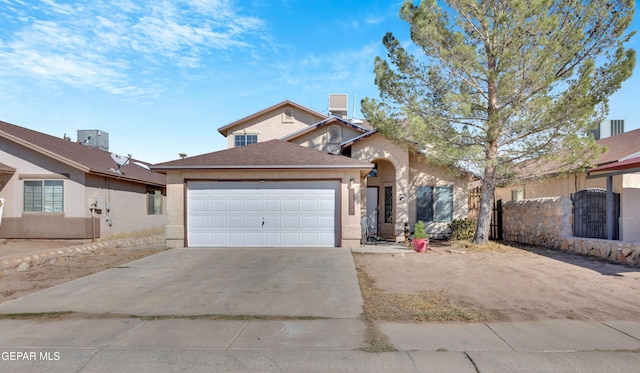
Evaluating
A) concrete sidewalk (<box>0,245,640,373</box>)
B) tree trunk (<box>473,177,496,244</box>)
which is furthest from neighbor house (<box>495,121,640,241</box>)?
concrete sidewalk (<box>0,245,640,373</box>)

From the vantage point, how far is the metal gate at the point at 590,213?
13.8 m

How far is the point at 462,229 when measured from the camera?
1561cm

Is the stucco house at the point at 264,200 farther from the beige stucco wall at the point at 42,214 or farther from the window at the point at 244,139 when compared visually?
the window at the point at 244,139

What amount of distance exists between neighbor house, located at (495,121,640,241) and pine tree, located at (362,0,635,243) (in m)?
0.89

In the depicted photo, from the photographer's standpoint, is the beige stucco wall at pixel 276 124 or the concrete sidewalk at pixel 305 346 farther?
the beige stucco wall at pixel 276 124

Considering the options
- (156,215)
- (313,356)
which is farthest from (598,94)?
(156,215)

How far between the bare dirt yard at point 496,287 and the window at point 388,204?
4.91 metres

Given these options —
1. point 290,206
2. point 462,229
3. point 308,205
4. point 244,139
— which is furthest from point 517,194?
point 244,139

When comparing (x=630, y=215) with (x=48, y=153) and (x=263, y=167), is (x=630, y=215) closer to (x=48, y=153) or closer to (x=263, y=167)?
(x=263, y=167)

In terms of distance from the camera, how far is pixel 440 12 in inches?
518

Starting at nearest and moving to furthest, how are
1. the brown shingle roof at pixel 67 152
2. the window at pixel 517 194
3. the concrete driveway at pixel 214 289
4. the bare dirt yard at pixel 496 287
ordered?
the bare dirt yard at pixel 496 287
the concrete driveway at pixel 214 289
the brown shingle roof at pixel 67 152
the window at pixel 517 194

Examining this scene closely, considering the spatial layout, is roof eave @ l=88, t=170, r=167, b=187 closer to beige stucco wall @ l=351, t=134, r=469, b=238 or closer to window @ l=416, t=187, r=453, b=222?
beige stucco wall @ l=351, t=134, r=469, b=238

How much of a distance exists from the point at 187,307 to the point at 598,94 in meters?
13.4

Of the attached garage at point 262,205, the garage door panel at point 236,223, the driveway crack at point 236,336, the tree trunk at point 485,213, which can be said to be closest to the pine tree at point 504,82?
the tree trunk at point 485,213
